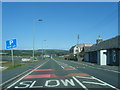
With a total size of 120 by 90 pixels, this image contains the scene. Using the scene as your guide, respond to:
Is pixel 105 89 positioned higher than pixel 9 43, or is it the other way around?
pixel 9 43

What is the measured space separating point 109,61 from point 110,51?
2.01 m

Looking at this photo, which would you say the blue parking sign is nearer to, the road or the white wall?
the road

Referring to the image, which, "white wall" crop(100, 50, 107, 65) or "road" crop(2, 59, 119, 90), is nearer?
"road" crop(2, 59, 119, 90)

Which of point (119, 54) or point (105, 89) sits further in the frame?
point (119, 54)

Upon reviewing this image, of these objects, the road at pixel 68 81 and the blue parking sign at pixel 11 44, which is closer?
the road at pixel 68 81

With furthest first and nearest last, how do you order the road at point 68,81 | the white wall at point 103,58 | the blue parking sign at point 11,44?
the white wall at point 103,58 < the blue parking sign at point 11,44 < the road at point 68,81

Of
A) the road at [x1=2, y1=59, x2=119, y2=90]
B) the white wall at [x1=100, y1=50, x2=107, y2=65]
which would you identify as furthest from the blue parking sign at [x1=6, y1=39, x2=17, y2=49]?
the white wall at [x1=100, y1=50, x2=107, y2=65]

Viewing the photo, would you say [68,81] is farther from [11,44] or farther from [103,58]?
[103,58]

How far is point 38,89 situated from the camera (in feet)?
39.1

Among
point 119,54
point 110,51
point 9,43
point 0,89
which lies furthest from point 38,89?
point 110,51

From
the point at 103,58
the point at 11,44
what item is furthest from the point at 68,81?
the point at 103,58

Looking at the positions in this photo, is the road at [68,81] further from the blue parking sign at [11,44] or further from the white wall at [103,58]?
the white wall at [103,58]

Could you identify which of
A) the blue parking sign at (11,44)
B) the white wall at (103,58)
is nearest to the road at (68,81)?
the blue parking sign at (11,44)

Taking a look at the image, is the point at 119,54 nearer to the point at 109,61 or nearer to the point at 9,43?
the point at 109,61
